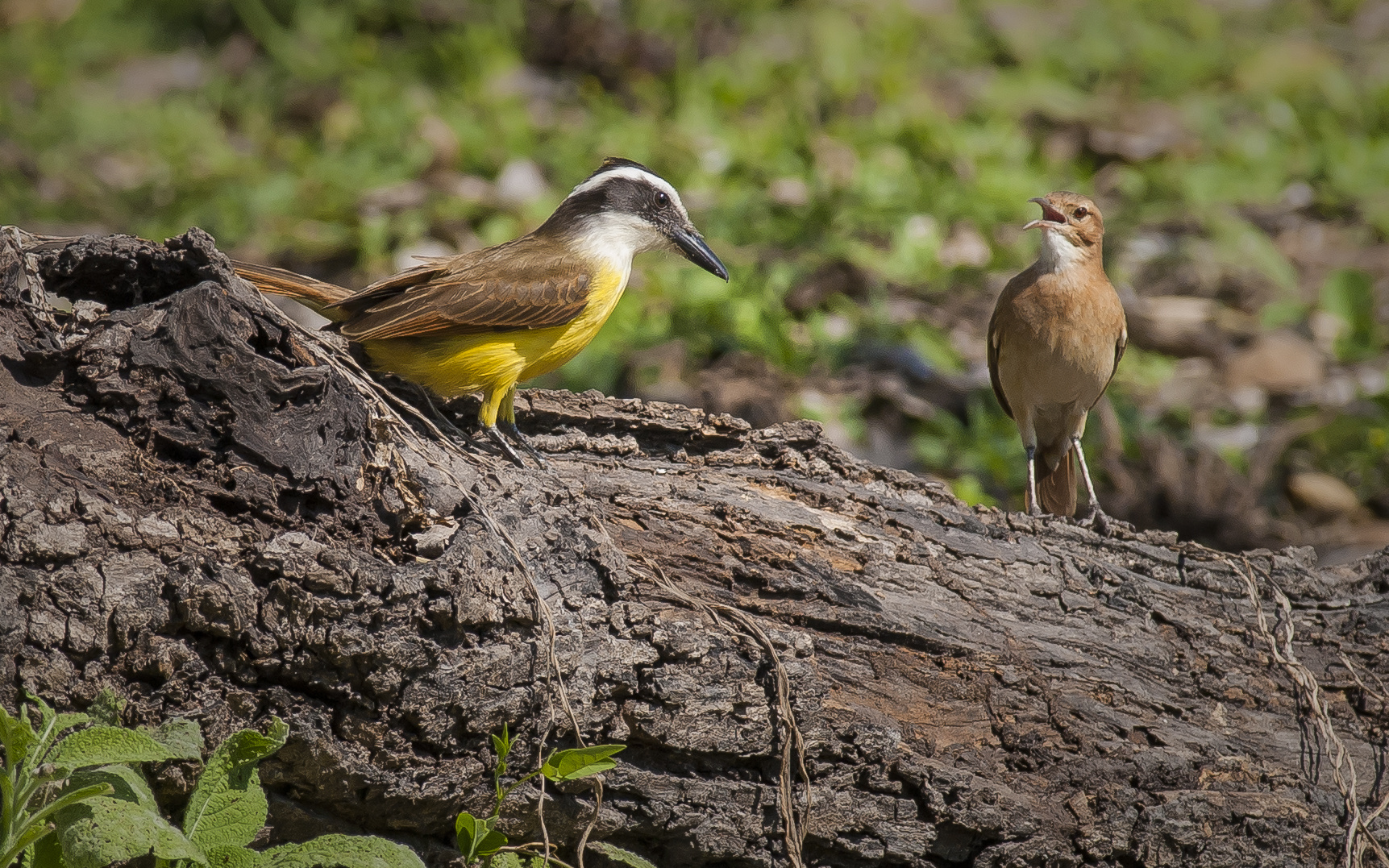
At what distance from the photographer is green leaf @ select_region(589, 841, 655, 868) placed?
3.10m

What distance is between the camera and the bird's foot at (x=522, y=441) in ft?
12.4

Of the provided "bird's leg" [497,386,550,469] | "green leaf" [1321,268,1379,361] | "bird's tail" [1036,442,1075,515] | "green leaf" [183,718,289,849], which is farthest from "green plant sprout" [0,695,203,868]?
"green leaf" [1321,268,1379,361]

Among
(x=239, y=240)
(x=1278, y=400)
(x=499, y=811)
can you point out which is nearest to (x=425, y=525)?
(x=499, y=811)

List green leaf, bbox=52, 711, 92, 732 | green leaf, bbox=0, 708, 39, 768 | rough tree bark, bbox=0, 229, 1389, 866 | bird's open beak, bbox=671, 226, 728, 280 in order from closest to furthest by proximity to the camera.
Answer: green leaf, bbox=0, 708, 39, 768 < green leaf, bbox=52, 711, 92, 732 < rough tree bark, bbox=0, 229, 1389, 866 < bird's open beak, bbox=671, 226, 728, 280

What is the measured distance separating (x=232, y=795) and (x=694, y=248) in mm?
3501

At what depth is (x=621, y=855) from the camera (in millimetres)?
3111

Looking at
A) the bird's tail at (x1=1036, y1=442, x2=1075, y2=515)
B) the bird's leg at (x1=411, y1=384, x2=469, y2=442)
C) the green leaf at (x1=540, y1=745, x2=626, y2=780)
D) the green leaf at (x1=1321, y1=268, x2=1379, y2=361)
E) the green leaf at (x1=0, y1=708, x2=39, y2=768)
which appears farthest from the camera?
the green leaf at (x1=1321, y1=268, x2=1379, y2=361)

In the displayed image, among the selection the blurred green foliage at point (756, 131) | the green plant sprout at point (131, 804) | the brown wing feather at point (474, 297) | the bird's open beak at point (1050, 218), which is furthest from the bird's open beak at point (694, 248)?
the green plant sprout at point (131, 804)

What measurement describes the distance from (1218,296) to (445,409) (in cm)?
640

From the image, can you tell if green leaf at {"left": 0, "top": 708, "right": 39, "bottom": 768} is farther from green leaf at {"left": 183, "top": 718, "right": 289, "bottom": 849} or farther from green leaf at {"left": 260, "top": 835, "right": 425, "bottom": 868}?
green leaf at {"left": 260, "top": 835, "right": 425, "bottom": 868}

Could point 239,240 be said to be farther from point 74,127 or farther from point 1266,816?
point 1266,816

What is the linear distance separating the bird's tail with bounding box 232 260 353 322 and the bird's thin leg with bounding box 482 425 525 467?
0.74m

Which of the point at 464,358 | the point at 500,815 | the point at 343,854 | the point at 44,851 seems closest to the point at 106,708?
the point at 44,851

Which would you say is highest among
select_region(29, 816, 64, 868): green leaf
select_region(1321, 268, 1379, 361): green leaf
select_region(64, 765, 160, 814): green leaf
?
select_region(1321, 268, 1379, 361): green leaf
